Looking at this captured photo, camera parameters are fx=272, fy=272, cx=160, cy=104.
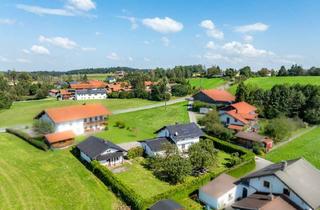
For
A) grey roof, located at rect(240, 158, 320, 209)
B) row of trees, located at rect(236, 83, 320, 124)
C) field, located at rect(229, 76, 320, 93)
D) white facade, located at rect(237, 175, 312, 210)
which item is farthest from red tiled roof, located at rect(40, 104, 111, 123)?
field, located at rect(229, 76, 320, 93)

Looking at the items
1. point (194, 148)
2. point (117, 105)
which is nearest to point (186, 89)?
point (117, 105)

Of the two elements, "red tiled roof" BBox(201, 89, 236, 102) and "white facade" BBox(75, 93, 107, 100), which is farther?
"white facade" BBox(75, 93, 107, 100)

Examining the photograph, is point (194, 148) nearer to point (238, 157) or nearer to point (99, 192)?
point (238, 157)

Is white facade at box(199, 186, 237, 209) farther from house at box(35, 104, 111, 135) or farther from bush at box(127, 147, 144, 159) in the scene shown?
house at box(35, 104, 111, 135)

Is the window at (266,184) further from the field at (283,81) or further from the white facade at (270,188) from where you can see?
the field at (283,81)

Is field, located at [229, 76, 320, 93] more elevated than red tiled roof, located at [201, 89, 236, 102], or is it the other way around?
field, located at [229, 76, 320, 93]

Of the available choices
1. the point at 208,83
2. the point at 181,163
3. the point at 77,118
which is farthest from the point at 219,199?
the point at 208,83
